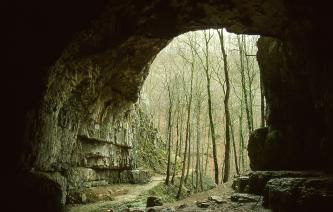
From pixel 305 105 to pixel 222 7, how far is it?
3933 mm

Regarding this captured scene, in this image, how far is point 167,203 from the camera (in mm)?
14703

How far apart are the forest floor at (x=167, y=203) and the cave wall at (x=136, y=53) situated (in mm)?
2127

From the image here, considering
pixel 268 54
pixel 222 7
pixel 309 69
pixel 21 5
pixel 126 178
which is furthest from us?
pixel 126 178

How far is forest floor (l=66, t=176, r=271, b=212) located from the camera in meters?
8.84

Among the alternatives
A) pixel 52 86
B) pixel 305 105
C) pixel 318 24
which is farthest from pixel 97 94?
pixel 318 24

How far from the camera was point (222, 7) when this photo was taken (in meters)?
8.48

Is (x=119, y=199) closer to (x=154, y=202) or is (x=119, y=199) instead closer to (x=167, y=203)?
(x=167, y=203)

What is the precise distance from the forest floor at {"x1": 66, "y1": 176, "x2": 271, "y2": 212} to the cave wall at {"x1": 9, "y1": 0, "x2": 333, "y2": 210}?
213cm

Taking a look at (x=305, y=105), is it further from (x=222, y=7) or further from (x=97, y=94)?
(x=97, y=94)

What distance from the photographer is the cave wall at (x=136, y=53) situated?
731cm

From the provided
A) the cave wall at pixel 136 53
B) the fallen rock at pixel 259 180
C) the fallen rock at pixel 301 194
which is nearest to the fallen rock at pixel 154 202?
the cave wall at pixel 136 53

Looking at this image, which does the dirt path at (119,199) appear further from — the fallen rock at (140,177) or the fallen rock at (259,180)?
the fallen rock at (259,180)

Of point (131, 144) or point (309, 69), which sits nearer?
point (309, 69)

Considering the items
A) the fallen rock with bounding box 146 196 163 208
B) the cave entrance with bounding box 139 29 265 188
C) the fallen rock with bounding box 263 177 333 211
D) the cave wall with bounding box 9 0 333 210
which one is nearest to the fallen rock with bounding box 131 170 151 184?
the cave entrance with bounding box 139 29 265 188
